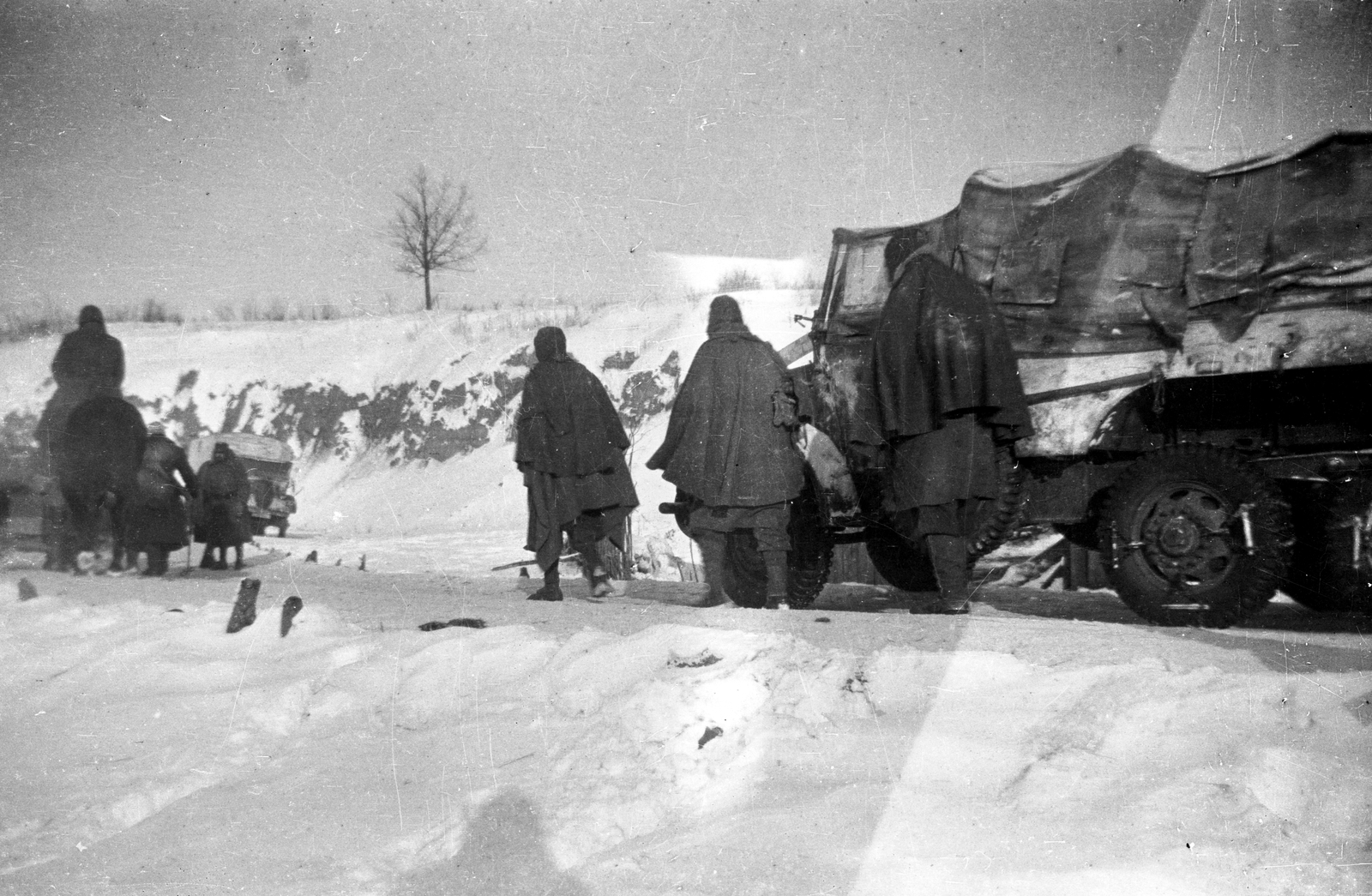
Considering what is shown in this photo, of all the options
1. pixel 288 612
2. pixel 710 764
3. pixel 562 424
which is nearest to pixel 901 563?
pixel 562 424

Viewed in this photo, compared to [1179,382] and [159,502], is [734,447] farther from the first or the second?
[159,502]

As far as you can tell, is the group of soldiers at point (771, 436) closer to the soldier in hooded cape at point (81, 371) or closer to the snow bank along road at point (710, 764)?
the snow bank along road at point (710, 764)

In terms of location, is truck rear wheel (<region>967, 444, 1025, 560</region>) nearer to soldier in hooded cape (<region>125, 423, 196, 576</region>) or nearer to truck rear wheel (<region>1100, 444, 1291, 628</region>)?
truck rear wheel (<region>1100, 444, 1291, 628</region>)

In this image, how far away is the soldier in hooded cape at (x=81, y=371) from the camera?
8117 mm

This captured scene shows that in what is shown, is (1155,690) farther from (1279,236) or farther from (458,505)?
(458,505)

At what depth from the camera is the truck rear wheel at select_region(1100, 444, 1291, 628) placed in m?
5.14

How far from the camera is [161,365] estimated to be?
92.7 ft

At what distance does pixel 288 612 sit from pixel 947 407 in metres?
3.43

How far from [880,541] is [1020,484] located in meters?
1.46

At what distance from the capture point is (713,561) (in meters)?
6.79

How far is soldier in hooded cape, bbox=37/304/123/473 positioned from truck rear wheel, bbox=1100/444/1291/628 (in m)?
7.16

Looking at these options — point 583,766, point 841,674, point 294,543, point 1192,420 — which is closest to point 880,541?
point 1192,420

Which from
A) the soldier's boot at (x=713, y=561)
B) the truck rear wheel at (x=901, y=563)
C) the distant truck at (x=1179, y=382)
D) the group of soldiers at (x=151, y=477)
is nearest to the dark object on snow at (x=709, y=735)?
the distant truck at (x=1179, y=382)

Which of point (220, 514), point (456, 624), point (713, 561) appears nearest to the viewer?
point (456, 624)
